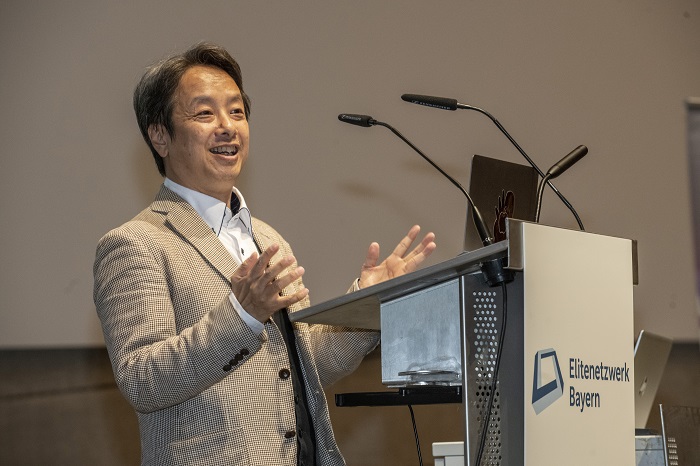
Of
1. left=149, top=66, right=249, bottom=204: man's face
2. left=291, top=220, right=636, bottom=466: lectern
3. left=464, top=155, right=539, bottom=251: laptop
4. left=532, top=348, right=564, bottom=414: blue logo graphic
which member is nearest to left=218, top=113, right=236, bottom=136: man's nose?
left=149, top=66, right=249, bottom=204: man's face

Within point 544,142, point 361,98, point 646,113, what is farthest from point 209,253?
point 646,113

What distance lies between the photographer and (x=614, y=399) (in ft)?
5.12

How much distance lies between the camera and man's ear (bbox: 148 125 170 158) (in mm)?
2324

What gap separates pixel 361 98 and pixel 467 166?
2.00ft

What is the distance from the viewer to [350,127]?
13.2 feet

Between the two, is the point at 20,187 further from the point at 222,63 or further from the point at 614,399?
the point at 614,399

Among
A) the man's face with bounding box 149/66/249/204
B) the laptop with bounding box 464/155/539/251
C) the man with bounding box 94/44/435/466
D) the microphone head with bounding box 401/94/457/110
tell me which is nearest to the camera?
the man with bounding box 94/44/435/466

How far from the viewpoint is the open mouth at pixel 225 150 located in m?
2.25

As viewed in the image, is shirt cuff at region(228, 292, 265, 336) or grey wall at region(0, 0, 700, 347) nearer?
shirt cuff at region(228, 292, 265, 336)

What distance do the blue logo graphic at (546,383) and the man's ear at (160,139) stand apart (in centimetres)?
126

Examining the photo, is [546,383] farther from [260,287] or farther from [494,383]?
[260,287]

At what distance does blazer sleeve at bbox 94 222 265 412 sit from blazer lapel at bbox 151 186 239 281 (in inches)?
2.4

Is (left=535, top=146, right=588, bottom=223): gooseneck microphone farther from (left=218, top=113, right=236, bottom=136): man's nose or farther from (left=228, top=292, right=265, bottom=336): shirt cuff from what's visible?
(left=218, top=113, right=236, bottom=136): man's nose

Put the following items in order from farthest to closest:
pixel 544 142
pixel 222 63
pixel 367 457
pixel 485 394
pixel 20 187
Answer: pixel 544 142 → pixel 367 457 → pixel 20 187 → pixel 222 63 → pixel 485 394
